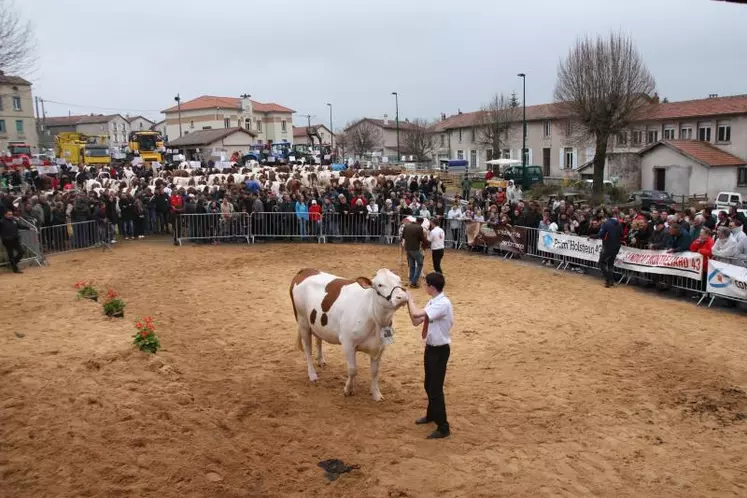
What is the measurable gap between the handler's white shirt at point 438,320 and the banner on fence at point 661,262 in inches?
364

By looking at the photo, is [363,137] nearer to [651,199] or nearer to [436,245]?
[651,199]

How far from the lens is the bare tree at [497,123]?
6028cm

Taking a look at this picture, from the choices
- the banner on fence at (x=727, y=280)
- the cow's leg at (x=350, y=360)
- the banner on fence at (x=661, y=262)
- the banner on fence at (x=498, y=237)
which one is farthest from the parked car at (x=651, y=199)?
the cow's leg at (x=350, y=360)

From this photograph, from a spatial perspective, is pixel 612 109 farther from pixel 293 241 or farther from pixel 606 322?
pixel 606 322

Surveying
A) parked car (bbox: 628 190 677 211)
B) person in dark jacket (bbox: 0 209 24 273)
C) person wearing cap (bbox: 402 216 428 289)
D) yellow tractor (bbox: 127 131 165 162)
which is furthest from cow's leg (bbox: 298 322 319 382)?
yellow tractor (bbox: 127 131 165 162)

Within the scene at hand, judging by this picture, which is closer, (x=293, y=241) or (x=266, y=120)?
(x=293, y=241)

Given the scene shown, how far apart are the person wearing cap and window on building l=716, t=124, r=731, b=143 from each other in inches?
1529

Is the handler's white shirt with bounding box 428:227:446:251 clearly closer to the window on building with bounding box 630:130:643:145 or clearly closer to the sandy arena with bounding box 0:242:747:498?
the sandy arena with bounding box 0:242:747:498

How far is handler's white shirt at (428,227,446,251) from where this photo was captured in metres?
15.3

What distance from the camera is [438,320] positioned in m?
6.88

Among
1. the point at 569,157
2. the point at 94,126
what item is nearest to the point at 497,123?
the point at 569,157

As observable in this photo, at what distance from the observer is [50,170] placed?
3503cm

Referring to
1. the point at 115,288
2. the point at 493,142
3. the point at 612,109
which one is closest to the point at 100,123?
the point at 493,142

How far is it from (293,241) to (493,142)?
43.3m
